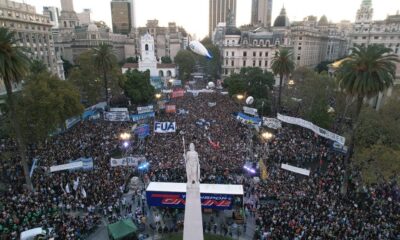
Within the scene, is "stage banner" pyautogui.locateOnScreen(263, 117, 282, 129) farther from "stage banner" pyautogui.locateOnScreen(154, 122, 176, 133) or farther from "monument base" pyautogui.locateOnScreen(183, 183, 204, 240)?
"monument base" pyautogui.locateOnScreen(183, 183, 204, 240)

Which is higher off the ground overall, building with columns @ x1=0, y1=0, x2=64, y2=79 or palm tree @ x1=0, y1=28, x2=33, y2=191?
building with columns @ x1=0, y1=0, x2=64, y2=79

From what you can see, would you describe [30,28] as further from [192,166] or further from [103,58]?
[192,166]

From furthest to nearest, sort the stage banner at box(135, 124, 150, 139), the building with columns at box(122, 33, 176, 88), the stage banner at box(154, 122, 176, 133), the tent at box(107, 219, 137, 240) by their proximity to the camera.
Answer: the building with columns at box(122, 33, 176, 88) < the stage banner at box(154, 122, 176, 133) < the stage banner at box(135, 124, 150, 139) < the tent at box(107, 219, 137, 240)

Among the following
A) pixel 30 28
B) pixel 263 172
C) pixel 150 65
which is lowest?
pixel 263 172

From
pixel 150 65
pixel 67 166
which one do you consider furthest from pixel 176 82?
pixel 67 166

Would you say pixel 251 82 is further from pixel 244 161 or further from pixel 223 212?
pixel 223 212

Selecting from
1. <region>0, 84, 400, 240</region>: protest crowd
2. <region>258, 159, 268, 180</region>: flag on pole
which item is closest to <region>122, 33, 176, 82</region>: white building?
<region>0, 84, 400, 240</region>: protest crowd

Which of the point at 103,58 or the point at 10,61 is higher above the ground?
the point at 10,61
